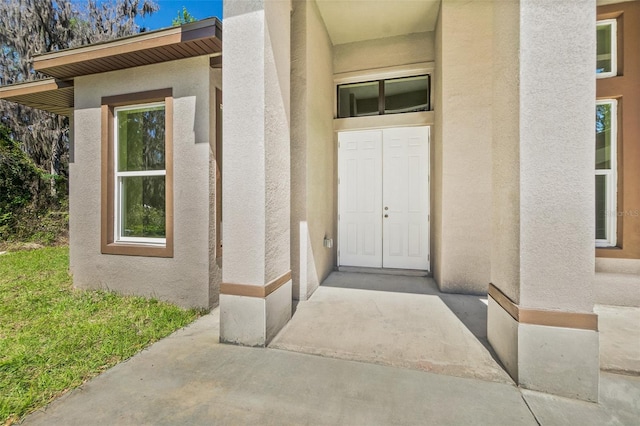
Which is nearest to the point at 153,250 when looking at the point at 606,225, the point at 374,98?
Answer: the point at 374,98

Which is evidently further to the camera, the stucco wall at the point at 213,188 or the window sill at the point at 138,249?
the window sill at the point at 138,249

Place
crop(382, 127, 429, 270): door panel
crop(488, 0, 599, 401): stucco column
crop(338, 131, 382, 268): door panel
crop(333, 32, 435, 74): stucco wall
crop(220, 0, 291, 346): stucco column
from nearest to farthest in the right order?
1. crop(488, 0, 599, 401): stucco column
2. crop(220, 0, 291, 346): stucco column
3. crop(333, 32, 435, 74): stucco wall
4. crop(382, 127, 429, 270): door panel
5. crop(338, 131, 382, 268): door panel

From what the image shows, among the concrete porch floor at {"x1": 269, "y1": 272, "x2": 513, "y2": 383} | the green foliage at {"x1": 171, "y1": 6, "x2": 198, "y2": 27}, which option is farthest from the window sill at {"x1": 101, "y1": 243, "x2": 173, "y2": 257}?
the green foliage at {"x1": 171, "y1": 6, "x2": 198, "y2": 27}

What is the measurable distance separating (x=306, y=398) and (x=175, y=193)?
115 inches

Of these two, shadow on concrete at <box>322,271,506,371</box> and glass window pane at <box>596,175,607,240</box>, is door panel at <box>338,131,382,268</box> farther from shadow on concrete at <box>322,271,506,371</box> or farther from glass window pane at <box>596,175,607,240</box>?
glass window pane at <box>596,175,607,240</box>

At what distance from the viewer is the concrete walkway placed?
1700 mm

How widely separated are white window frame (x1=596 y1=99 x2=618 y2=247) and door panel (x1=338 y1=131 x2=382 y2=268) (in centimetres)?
303

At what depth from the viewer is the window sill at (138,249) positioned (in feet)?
11.8

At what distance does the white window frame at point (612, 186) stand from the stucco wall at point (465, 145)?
1334 mm

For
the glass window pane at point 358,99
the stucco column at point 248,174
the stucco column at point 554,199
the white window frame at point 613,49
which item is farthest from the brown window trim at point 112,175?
the white window frame at point 613,49

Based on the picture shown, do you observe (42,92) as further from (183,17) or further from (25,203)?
(183,17)

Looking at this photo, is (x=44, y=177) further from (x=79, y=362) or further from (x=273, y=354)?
(x=273, y=354)

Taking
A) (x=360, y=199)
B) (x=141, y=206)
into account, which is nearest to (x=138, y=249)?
(x=141, y=206)

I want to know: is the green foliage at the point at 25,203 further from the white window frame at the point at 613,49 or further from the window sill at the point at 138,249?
the white window frame at the point at 613,49
